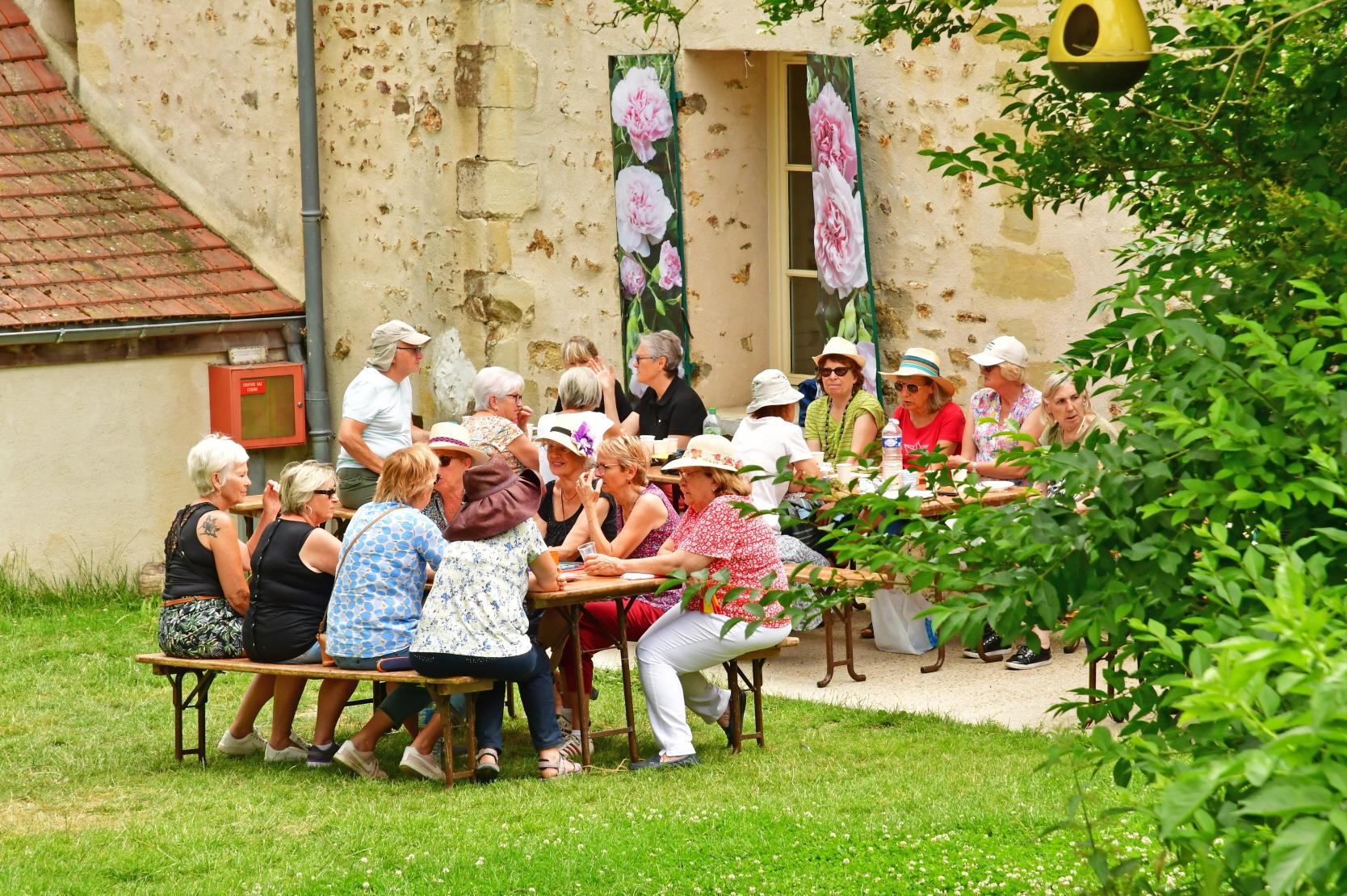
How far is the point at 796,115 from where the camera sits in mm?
9852

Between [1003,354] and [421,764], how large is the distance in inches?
137

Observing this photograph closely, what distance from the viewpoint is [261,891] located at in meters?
4.82

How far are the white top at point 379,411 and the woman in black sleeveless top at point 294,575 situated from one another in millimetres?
2299

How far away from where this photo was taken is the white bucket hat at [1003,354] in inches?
316

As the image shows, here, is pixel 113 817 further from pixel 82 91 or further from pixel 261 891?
pixel 82 91

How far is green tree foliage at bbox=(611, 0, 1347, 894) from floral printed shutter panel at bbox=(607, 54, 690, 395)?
19.6 ft

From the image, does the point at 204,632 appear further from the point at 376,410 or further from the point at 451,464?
the point at 376,410

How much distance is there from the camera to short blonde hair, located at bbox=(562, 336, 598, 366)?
9.12m

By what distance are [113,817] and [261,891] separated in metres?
1.23

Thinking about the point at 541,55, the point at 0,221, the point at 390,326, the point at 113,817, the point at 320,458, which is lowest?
the point at 113,817

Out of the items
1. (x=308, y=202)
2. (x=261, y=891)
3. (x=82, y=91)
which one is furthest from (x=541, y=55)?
(x=261, y=891)

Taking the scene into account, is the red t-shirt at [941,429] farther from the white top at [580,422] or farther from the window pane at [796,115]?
the window pane at [796,115]

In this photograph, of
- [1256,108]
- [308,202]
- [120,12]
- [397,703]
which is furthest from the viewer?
[120,12]

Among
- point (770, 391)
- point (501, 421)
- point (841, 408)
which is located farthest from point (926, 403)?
point (501, 421)
